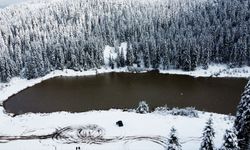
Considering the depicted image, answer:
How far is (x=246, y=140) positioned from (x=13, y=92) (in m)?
71.5

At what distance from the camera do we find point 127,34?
13512cm

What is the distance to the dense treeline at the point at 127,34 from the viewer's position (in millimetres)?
102500

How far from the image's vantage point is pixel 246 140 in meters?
35.9

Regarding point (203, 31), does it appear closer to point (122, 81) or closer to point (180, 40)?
point (180, 40)

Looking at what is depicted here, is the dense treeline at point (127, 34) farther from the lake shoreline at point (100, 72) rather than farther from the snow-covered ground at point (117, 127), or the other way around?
the snow-covered ground at point (117, 127)

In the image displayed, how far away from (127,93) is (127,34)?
58924 mm

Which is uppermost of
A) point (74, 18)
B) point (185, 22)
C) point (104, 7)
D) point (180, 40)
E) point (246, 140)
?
point (104, 7)

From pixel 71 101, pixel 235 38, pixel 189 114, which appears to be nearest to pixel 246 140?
pixel 189 114

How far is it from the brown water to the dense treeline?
35.1 feet

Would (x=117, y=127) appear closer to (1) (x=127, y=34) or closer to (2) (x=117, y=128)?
(2) (x=117, y=128)

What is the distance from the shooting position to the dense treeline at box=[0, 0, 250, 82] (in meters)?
102

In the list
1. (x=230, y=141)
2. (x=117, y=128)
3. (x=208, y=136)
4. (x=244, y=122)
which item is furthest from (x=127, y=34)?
(x=230, y=141)

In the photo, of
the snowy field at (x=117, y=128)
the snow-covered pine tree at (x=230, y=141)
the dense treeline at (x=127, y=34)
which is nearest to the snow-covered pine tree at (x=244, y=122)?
the snow-covered pine tree at (x=230, y=141)

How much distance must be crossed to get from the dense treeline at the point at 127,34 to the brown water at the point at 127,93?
10686 mm
